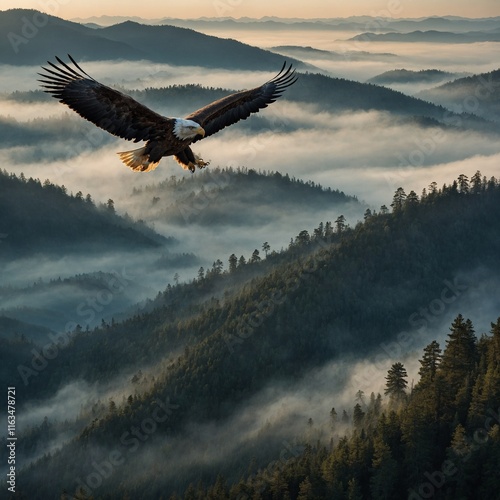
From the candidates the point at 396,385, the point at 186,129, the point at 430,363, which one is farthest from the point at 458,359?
the point at 186,129

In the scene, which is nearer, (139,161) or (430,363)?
(139,161)

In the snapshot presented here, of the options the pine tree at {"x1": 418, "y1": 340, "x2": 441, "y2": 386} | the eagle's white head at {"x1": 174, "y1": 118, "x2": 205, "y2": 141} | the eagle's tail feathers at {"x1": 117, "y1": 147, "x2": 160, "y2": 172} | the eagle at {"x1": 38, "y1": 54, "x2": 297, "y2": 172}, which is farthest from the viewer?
A: the pine tree at {"x1": 418, "y1": 340, "x2": 441, "y2": 386}

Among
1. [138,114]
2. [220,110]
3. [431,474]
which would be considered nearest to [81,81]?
[138,114]

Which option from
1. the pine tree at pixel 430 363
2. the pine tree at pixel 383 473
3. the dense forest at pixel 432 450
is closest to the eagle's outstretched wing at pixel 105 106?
the dense forest at pixel 432 450

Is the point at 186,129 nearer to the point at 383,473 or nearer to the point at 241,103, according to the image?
the point at 241,103

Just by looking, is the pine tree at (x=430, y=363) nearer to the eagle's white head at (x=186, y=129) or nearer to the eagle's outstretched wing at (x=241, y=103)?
the eagle's outstretched wing at (x=241, y=103)

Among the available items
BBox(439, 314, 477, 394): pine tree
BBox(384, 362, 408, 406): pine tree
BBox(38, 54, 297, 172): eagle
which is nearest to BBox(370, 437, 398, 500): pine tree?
BBox(439, 314, 477, 394): pine tree

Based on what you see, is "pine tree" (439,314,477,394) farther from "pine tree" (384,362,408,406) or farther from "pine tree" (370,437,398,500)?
"pine tree" (384,362,408,406)
